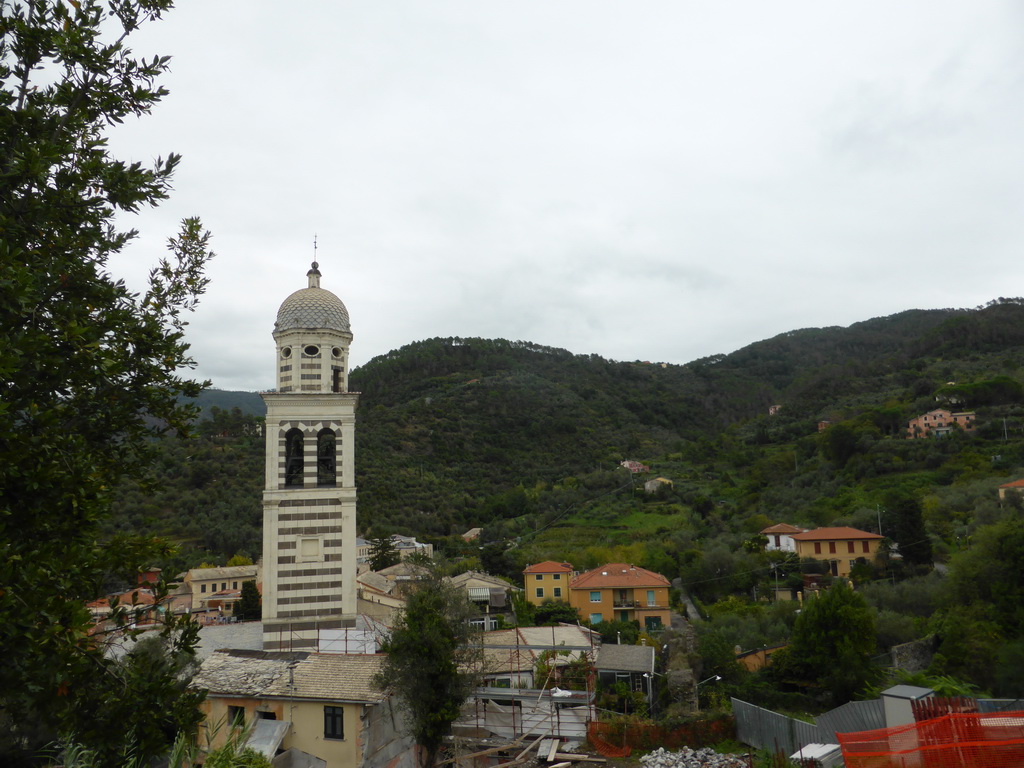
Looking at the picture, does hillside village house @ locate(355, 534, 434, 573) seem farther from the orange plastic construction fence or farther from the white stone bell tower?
the orange plastic construction fence

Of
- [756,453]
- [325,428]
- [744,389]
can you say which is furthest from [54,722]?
[744,389]

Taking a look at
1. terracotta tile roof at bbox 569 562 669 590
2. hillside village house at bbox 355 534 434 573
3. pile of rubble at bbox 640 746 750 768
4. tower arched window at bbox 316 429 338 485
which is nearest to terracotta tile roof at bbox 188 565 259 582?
hillside village house at bbox 355 534 434 573

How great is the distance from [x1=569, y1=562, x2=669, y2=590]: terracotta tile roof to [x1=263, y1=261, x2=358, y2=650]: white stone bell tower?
1831 cm

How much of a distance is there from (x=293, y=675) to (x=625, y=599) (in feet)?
67.8

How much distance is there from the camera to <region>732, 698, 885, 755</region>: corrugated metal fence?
37.6ft

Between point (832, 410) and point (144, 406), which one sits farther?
point (832, 410)

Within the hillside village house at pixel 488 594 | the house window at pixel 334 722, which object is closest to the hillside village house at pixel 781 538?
the hillside village house at pixel 488 594

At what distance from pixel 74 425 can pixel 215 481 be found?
173 feet

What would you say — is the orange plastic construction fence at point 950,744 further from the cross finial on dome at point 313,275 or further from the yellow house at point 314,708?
the cross finial on dome at point 313,275

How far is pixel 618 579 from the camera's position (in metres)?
31.3

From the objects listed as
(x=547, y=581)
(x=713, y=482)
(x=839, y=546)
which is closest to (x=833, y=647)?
(x=547, y=581)

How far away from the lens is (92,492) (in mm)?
4379

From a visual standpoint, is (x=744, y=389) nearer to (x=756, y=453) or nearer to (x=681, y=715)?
(x=756, y=453)

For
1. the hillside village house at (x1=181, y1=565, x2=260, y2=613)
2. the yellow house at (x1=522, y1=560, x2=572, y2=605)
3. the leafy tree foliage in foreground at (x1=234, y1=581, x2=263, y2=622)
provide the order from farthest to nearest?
the hillside village house at (x1=181, y1=565, x2=260, y2=613), the yellow house at (x1=522, y1=560, x2=572, y2=605), the leafy tree foliage in foreground at (x1=234, y1=581, x2=263, y2=622)
